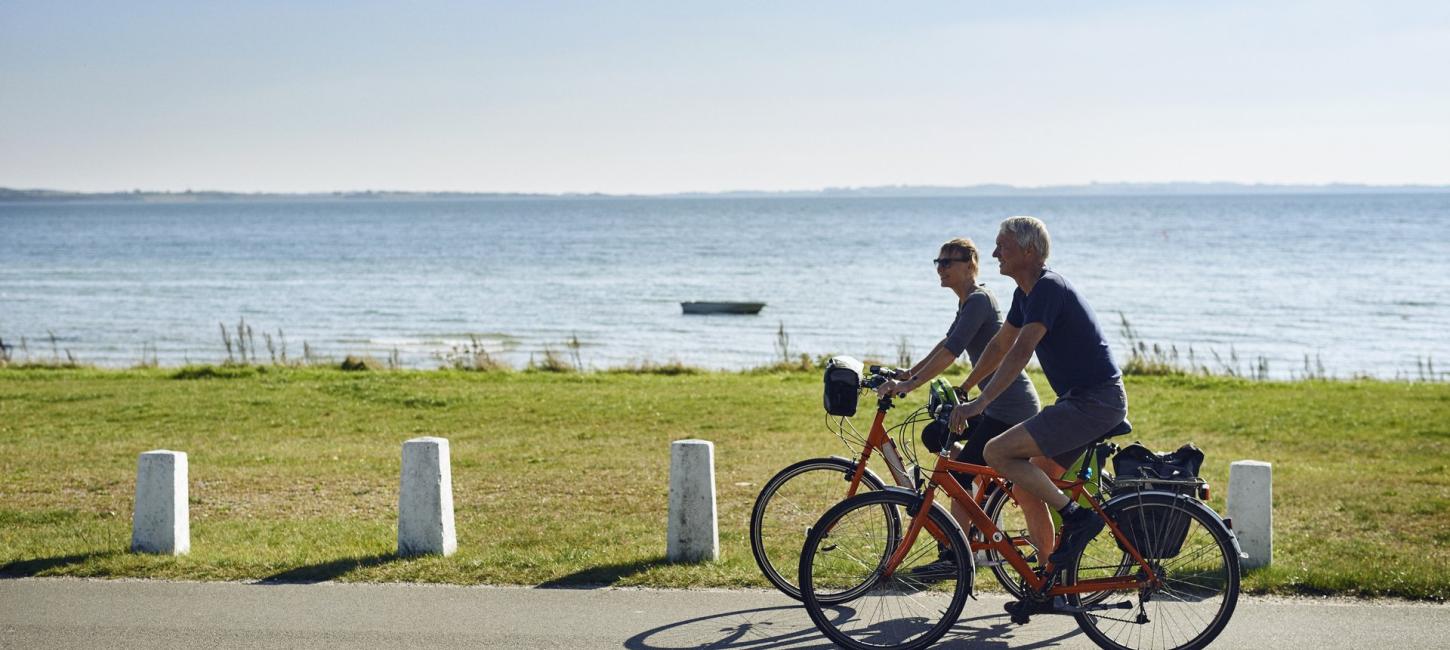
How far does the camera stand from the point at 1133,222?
14162 cm

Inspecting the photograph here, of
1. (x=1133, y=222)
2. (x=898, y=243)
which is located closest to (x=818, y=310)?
(x=898, y=243)

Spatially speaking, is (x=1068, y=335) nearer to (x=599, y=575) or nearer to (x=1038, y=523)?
→ (x=1038, y=523)

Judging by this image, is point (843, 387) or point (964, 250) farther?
point (964, 250)

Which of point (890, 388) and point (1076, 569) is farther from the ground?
point (890, 388)

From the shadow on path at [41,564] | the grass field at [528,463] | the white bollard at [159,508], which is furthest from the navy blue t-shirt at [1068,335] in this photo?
the shadow on path at [41,564]

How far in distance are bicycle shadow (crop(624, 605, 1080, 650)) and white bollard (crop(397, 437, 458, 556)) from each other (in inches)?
79.5

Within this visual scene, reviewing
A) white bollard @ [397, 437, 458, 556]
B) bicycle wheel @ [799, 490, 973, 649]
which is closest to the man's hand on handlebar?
bicycle wheel @ [799, 490, 973, 649]

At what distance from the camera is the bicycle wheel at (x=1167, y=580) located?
19.1 ft

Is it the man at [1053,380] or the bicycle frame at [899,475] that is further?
the bicycle frame at [899,475]

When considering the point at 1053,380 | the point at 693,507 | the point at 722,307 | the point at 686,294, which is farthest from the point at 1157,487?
the point at 686,294

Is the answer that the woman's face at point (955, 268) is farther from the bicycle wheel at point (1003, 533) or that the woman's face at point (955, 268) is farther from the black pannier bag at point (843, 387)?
the bicycle wheel at point (1003, 533)

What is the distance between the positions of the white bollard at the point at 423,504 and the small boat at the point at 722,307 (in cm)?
3839

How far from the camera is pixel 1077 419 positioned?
5785 millimetres

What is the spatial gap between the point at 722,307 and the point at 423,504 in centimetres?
3884
